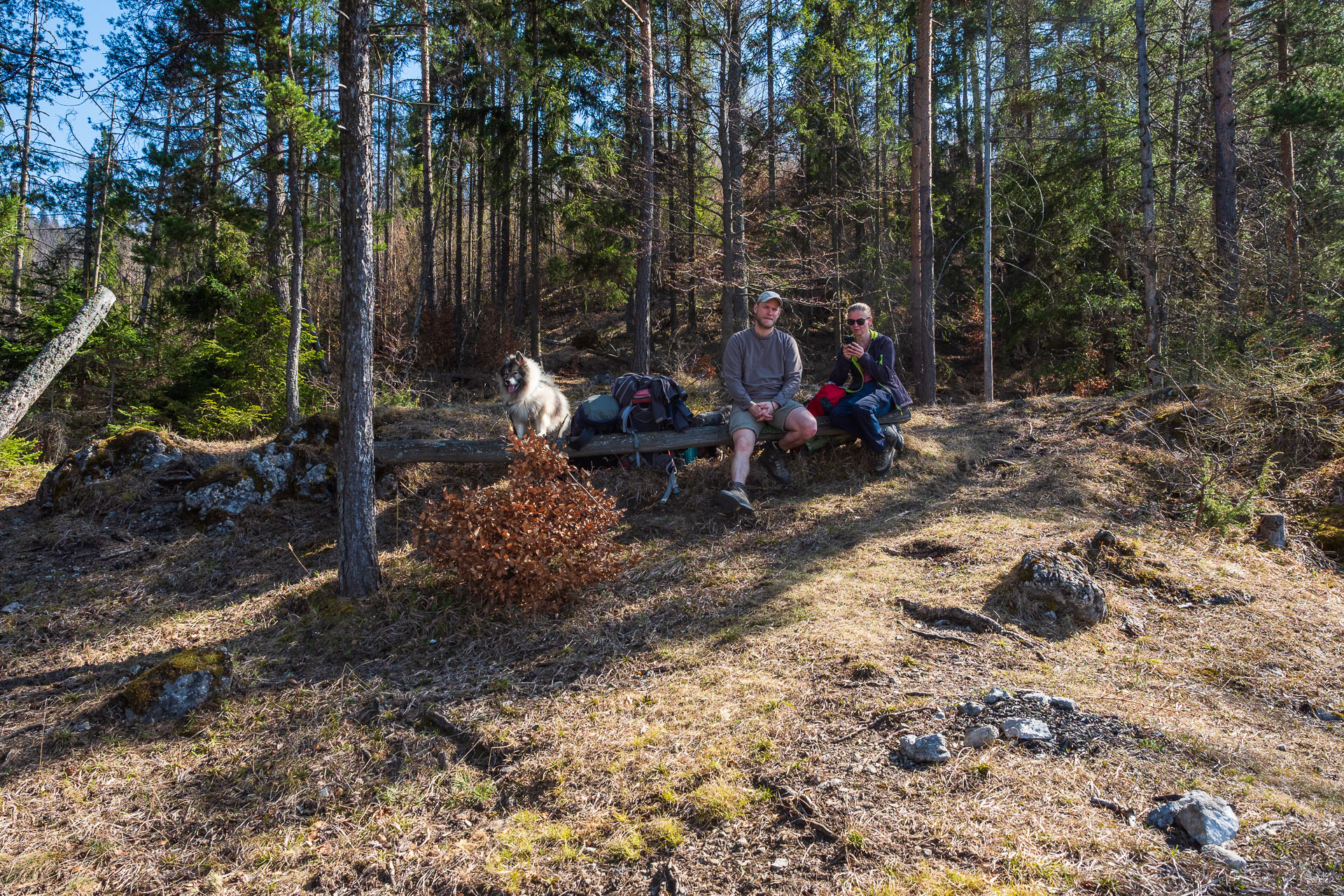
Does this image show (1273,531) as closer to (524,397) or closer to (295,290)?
(524,397)

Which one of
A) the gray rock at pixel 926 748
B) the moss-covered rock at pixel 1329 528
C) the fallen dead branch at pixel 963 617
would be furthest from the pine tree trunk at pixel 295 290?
the moss-covered rock at pixel 1329 528

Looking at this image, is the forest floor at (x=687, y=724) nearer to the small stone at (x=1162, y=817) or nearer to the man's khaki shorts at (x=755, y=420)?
the small stone at (x=1162, y=817)

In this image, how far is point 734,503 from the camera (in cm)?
570

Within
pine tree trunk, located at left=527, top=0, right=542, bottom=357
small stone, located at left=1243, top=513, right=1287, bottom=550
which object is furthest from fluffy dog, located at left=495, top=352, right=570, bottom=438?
pine tree trunk, located at left=527, top=0, right=542, bottom=357

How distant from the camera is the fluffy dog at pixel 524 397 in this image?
6656mm

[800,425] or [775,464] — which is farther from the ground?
[800,425]

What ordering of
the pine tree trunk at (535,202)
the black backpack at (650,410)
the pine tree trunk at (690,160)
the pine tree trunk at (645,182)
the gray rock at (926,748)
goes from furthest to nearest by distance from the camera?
the pine tree trunk at (535,202), the pine tree trunk at (690,160), the pine tree trunk at (645,182), the black backpack at (650,410), the gray rock at (926,748)

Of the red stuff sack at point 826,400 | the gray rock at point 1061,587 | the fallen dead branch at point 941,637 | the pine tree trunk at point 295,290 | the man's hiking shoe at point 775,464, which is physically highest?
the pine tree trunk at point 295,290

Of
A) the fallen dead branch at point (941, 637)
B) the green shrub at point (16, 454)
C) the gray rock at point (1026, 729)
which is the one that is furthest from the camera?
the green shrub at point (16, 454)

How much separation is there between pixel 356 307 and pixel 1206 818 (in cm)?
A: 488

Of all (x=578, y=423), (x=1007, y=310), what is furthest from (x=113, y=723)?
(x=1007, y=310)

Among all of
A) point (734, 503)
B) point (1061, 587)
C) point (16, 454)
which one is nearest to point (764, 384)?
point (734, 503)

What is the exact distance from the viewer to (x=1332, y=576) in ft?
15.5

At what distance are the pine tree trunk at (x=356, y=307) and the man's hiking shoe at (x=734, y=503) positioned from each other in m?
2.71
